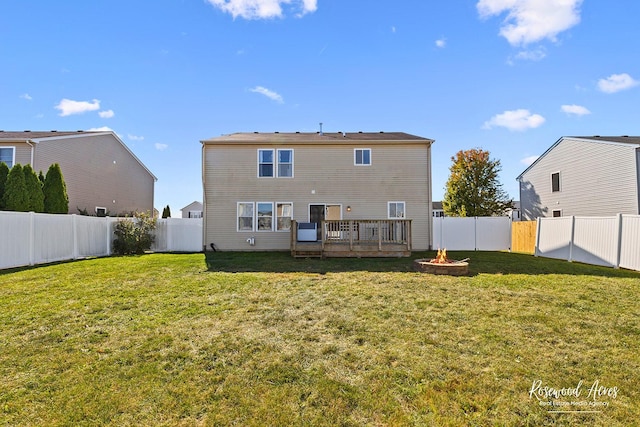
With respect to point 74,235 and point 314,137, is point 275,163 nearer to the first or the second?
point 314,137

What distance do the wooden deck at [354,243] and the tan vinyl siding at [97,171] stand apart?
12.3 m

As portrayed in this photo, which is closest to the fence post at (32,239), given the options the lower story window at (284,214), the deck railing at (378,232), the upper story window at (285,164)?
the lower story window at (284,214)

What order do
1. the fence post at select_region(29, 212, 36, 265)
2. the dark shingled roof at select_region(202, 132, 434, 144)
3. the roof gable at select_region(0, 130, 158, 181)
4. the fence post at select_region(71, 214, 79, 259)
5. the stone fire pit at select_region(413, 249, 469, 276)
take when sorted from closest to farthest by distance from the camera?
the stone fire pit at select_region(413, 249, 469, 276) < the fence post at select_region(29, 212, 36, 265) < the fence post at select_region(71, 214, 79, 259) < the dark shingled roof at select_region(202, 132, 434, 144) < the roof gable at select_region(0, 130, 158, 181)

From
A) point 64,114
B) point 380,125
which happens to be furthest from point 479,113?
point 64,114

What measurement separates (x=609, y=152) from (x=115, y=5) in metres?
20.7

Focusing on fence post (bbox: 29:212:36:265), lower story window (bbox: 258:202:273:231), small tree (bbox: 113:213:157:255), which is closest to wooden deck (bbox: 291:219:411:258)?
lower story window (bbox: 258:202:273:231)

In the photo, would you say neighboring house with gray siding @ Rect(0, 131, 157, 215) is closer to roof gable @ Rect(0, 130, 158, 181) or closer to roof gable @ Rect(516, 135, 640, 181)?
roof gable @ Rect(0, 130, 158, 181)

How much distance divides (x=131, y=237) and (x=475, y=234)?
52.3ft

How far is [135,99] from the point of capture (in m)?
12.5

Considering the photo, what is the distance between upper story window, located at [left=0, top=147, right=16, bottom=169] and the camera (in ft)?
45.6

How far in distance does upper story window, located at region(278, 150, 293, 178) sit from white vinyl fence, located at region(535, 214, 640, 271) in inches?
414

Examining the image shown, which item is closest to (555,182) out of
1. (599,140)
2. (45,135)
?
(599,140)

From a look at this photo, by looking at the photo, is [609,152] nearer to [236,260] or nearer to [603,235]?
[603,235]

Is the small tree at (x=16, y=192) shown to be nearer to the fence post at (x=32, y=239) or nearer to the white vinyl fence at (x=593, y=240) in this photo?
the fence post at (x=32, y=239)
